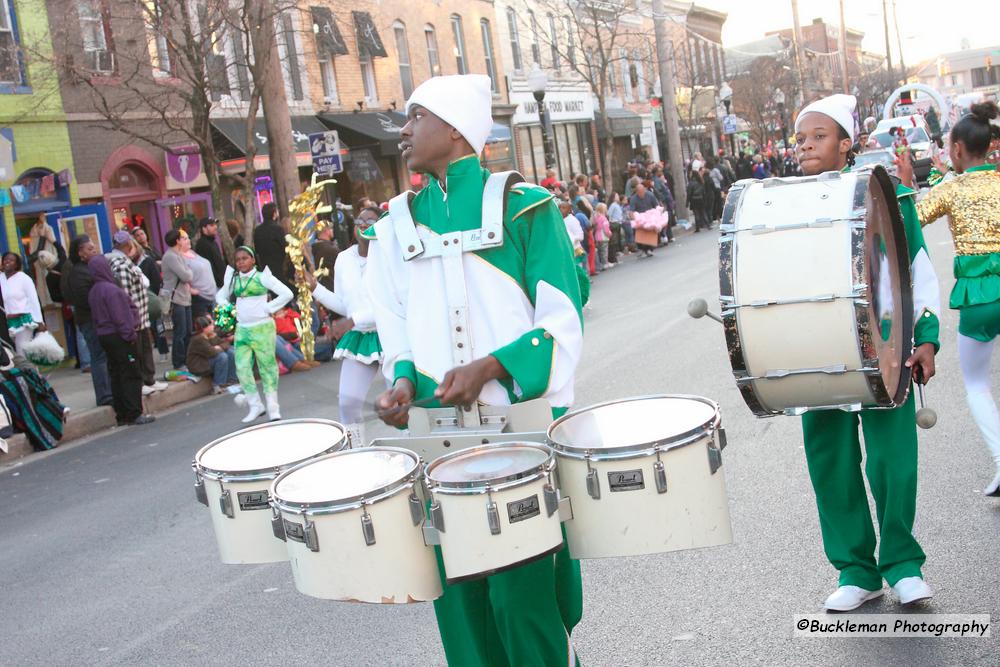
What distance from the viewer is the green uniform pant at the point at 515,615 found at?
322 centimetres

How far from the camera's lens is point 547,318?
3.39m

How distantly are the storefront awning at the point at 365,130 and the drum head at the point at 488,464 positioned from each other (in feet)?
81.4

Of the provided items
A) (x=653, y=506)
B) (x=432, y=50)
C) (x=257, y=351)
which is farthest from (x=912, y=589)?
(x=432, y=50)

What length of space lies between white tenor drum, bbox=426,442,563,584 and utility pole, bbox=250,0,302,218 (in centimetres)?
1426

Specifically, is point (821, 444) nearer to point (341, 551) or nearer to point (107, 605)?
point (341, 551)

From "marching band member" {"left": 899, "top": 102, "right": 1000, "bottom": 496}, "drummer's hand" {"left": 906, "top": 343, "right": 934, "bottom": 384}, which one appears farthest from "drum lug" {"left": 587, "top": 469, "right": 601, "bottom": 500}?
"marching band member" {"left": 899, "top": 102, "right": 1000, "bottom": 496}

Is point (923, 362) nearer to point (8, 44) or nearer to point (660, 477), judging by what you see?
point (660, 477)

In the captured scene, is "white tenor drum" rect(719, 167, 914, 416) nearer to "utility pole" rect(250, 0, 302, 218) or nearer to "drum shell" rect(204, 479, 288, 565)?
"drum shell" rect(204, 479, 288, 565)

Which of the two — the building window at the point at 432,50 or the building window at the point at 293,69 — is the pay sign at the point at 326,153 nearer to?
the building window at the point at 293,69

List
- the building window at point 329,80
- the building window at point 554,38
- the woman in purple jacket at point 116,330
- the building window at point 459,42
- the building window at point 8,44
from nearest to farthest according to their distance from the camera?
the woman in purple jacket at point 116,330 → the building window at point 8,44 → the building window at point 329,80 → the building window at point 459,42 → the building window at point 554,38

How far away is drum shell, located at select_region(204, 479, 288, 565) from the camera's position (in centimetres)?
341

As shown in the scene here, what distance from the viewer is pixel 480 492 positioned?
2914 mm

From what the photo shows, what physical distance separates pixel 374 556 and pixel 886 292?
7.91 feet

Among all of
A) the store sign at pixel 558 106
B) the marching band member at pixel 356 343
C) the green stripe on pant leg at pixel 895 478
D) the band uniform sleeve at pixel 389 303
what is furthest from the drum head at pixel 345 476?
the store sign at pixel 558 106
